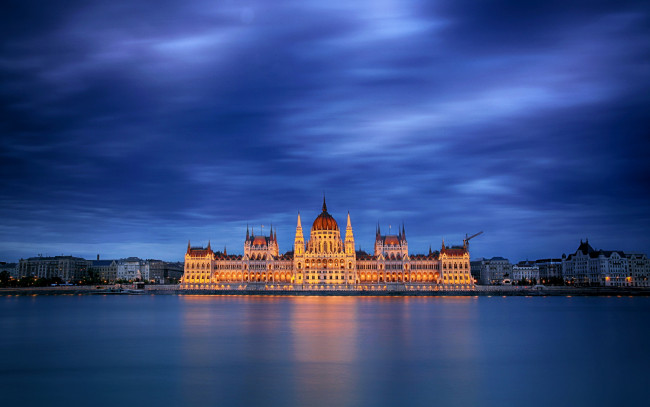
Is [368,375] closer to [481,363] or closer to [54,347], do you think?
[481,363]

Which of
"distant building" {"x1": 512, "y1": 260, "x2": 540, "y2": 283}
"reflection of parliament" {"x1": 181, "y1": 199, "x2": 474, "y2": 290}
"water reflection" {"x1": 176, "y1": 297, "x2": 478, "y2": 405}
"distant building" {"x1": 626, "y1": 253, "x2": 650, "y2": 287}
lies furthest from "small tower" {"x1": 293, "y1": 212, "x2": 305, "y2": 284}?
"water reflection" {"x1": 176, "y1": 297, "x2": 478, "y2": 405}

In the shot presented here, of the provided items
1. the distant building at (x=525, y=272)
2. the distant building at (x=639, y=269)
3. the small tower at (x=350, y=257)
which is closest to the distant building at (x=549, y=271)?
the distant building at (x=525, y=272)

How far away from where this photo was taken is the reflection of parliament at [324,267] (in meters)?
153

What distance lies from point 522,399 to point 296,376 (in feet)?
31.9

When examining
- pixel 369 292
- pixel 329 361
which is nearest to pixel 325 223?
pixel 369 292

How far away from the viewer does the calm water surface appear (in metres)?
23.0

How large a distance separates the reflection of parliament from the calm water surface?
99.2 m

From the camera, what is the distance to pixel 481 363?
3123 centimetres

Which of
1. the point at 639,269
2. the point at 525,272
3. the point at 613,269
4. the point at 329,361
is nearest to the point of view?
the point at 329,361

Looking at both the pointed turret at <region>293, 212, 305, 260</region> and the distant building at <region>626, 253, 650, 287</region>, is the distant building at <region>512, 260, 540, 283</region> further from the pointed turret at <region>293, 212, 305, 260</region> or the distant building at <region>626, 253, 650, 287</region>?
the pointed turret at <region>293, 212, 305, 260</region>

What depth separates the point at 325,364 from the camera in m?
30.2

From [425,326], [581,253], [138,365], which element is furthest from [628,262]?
[138,365]

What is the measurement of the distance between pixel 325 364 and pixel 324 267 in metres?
125

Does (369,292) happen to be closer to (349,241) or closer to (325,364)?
(349,241)
